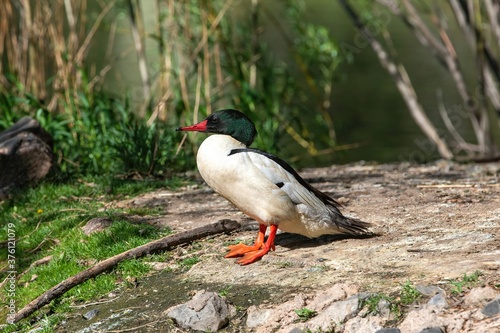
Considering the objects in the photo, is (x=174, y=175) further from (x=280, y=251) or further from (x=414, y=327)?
(x=414, y=327)

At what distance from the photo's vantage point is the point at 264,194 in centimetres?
459

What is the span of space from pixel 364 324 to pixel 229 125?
1727mm

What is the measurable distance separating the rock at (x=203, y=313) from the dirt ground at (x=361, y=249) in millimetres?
83

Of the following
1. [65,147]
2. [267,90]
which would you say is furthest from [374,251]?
[267,90]

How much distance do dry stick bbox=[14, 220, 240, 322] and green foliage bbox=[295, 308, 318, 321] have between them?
1.40 m

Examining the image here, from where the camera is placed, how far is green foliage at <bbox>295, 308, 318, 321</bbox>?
3.79m

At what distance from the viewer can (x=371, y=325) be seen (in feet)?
11.9

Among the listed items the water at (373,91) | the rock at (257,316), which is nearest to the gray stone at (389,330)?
the rock at (257,316)

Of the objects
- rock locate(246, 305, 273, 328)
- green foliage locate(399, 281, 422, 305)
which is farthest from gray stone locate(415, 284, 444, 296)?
rock locate(246, 305, 273, 328)

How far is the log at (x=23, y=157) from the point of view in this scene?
270 inches

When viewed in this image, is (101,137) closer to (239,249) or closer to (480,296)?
(239,249)

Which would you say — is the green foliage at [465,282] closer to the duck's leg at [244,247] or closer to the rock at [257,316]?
the rock at [257,316]

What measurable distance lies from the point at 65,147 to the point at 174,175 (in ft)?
4.64

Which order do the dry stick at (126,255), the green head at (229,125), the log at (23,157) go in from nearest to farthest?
the dry stick at (126,255) → the green head at (229,125) → the log at (23,157)
